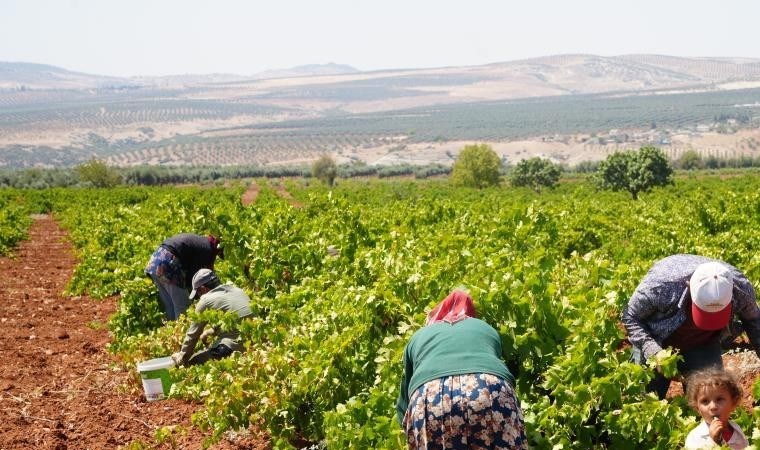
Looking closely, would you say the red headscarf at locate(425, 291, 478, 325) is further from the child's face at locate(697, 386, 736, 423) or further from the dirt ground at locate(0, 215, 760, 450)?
the dirt ground at locate(0, 215, 760, 450)

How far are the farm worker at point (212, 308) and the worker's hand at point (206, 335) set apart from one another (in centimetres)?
6

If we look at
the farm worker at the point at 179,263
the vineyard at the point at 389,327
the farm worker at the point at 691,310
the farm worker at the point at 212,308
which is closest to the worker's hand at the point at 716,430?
the vineyard at the point at 389,327

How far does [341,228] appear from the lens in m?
9.65

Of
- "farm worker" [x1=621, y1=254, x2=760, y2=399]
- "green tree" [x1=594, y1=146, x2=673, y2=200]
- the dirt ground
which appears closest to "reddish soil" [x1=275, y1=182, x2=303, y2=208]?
the dirt ground

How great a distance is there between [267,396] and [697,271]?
9.23 feet

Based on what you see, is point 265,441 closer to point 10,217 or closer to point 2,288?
point 2,288

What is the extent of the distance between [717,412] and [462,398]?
1.16 meters

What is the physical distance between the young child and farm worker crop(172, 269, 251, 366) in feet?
13.3

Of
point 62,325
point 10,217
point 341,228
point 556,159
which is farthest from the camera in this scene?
point 556,159

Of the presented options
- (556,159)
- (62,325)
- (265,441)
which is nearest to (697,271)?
(265,441)

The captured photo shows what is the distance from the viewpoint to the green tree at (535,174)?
70500 mm

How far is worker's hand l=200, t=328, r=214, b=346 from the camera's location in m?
7.47

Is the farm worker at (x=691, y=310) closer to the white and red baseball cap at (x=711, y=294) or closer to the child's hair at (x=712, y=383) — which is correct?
the white and red baseball cap at (x=711, y=294)

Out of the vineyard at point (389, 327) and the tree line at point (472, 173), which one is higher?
the vineyard at point (389, 327)
